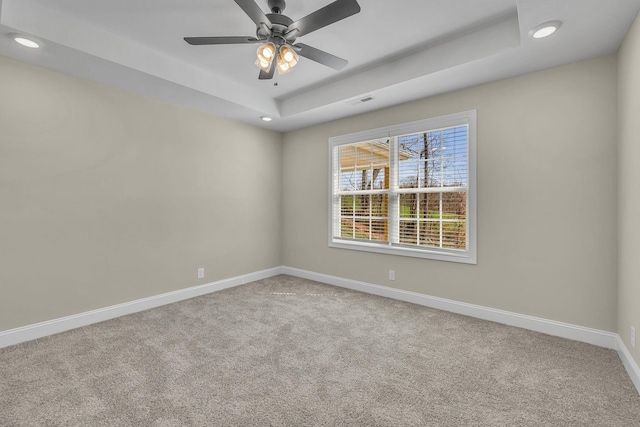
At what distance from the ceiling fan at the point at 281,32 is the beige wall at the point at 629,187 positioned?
6.54 ft

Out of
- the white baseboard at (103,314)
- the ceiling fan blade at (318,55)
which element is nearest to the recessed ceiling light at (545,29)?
the ceiling fan blade at (318,55)

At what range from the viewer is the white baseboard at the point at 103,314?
2590 mm

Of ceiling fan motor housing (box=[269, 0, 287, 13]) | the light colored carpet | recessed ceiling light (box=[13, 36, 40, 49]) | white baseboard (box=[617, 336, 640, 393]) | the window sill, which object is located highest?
ceiling fan motor housing (box=[269, 0, 287, 13])

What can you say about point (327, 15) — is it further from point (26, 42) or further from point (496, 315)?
point (496, 315)

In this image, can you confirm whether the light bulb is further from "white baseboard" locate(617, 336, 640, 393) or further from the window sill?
"white baseboard" locate(617, 336, 640, 393)

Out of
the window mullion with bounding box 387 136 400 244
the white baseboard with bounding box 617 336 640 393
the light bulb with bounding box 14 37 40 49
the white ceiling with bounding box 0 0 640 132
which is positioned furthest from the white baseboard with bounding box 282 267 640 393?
the light bulb with bounding box 14 37 40 49

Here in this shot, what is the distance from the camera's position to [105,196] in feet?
10.2

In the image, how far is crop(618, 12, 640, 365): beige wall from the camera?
6.55ft

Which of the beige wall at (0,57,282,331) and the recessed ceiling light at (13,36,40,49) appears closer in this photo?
the recessed ceiling light at (13,36,40,49)

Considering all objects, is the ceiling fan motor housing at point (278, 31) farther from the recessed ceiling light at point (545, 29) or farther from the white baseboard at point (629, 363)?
the white baseboard at point (629, 363)

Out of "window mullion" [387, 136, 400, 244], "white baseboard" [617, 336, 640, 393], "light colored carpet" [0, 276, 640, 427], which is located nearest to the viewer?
"light colored carpet" [0, 276, 640, 427]

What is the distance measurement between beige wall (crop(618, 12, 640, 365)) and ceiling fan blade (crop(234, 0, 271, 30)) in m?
2.47

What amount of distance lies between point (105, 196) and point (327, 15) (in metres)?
2.80

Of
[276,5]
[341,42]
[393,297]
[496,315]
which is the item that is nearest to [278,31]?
[276,5]
